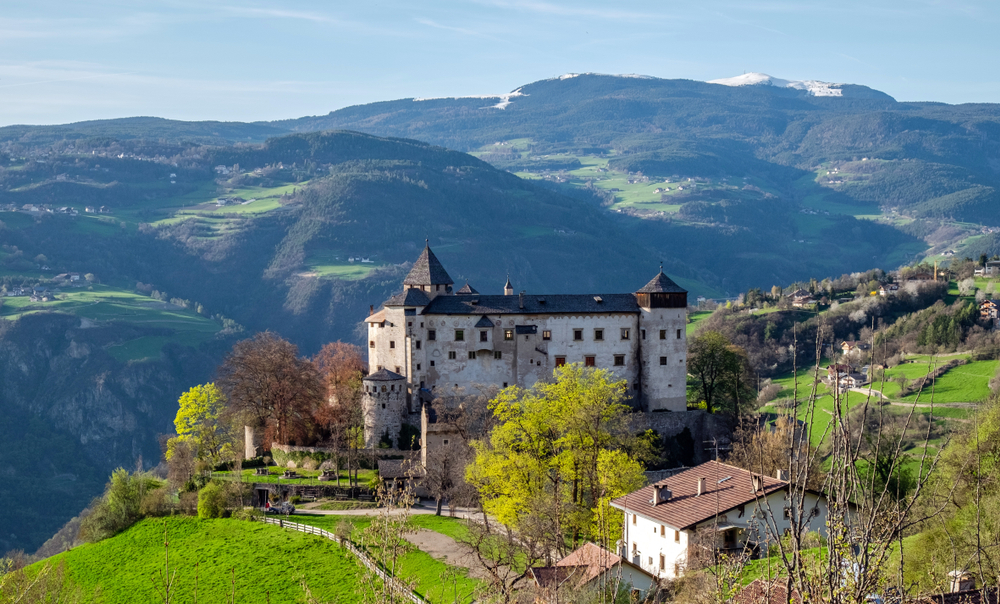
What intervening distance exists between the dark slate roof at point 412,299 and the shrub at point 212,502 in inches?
743

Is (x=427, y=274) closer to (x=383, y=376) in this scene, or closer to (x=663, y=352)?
(x=383, y=376)

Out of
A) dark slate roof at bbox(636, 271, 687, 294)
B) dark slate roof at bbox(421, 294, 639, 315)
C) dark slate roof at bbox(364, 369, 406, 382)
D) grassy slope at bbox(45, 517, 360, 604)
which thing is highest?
dark slate roof at bbox(636, 271, 687, 294)

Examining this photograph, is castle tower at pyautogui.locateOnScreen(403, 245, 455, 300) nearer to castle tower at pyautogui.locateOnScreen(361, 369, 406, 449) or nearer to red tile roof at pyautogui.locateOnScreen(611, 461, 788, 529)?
castle tower at pyautogui.locateOnScreen(361, 369, 406, 449)

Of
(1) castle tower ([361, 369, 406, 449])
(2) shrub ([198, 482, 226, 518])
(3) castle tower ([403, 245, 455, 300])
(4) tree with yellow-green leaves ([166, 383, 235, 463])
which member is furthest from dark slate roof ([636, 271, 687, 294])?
(4) tree with yellow-green leaves ([166, 383, 235, 463])

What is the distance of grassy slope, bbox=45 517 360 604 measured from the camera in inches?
2472

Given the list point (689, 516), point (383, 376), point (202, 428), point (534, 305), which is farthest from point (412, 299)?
point (689, 516)

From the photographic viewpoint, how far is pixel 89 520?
3253 inches

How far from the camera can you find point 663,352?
3157 inches

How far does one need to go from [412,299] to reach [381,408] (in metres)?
9.17

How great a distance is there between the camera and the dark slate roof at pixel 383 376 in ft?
254

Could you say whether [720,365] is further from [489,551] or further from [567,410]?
[489,551]

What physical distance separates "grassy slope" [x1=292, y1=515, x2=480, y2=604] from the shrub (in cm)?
713

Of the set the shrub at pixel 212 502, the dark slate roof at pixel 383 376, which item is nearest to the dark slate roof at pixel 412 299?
the dark slate roof at pixel 383 376

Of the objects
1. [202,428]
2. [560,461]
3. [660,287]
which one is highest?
[660,287]
